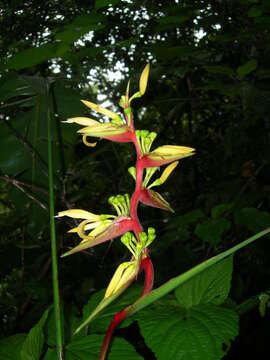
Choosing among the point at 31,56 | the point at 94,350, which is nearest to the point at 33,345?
the point at 94,350

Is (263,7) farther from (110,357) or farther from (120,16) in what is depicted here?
(110,357)

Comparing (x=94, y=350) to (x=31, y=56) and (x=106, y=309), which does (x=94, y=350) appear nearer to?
(x=106, y=309)

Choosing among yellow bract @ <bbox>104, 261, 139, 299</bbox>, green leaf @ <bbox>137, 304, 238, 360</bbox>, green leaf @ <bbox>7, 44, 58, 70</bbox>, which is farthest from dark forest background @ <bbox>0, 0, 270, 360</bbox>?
yellow bract @ <bbox>104, 261, 139, 299</bbox>

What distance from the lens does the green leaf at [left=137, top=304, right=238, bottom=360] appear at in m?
0.41

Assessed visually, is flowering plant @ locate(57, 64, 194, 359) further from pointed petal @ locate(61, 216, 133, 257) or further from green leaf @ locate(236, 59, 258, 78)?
green leaf @ locate(236, 59, 258, 78)

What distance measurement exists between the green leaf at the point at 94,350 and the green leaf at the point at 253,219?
0.58 meters

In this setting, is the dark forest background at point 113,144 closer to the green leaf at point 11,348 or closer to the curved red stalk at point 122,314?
the green leaf at point 11,348

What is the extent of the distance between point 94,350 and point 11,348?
0.13m

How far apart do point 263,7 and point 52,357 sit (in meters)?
0.91

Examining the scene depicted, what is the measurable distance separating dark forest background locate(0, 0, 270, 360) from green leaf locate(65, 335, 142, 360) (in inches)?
2.7

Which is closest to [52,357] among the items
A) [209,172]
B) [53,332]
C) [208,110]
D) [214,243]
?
[53,332]

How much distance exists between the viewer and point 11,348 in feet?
1.66

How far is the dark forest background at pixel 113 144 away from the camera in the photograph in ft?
3.10

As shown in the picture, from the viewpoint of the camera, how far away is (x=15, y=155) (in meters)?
1.05
